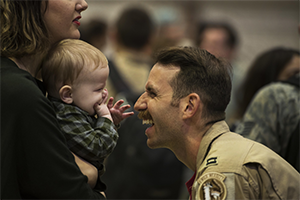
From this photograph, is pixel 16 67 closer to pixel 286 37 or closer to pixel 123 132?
pixel 123 132

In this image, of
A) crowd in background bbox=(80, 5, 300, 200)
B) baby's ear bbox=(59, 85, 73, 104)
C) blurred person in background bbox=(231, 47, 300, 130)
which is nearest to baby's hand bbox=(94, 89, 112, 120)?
baby's ear bbox=(59, 85, 73, 104)

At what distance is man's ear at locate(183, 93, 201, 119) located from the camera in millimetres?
2246

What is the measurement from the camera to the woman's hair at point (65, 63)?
2002mm

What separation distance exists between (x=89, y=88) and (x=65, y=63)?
0.19 metres

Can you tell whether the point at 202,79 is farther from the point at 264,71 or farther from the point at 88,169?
the point at 264,71

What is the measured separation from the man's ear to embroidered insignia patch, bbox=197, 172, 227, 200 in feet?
1.61

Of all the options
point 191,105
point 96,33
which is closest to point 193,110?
point 191,105

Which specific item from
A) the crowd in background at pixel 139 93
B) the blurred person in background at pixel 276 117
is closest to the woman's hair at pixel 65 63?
the crowd in background at pixel 139 93

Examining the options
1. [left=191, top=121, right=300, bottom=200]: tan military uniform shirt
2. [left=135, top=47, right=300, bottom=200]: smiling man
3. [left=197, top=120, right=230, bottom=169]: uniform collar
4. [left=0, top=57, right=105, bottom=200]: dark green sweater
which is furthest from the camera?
[left=197, top=120, right=230, bottom=169]: uniform collar

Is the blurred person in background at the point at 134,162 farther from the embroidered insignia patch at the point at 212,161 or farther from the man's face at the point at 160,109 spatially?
the embroidered insignia patch at the point at 212,161

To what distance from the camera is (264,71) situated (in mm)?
4094

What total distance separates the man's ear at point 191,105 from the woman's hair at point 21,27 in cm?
90

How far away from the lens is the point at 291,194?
1.92 meters

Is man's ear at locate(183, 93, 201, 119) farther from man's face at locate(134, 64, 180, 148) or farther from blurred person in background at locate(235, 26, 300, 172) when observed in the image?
blurred person in background at locate(235, 26, 300, 172)
